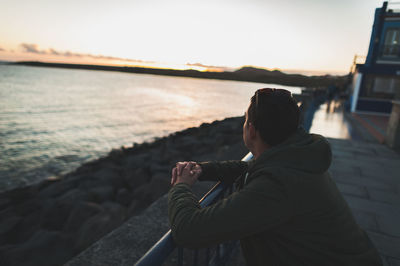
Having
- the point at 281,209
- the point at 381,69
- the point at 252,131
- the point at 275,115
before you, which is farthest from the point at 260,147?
the point at 381,69

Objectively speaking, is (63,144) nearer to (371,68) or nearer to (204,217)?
(204,217)

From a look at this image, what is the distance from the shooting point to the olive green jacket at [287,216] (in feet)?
4.00

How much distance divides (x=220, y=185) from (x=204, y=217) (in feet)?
2.45

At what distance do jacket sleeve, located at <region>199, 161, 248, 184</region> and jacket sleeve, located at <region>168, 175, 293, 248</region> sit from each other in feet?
2.33

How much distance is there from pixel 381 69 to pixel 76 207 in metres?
17.3

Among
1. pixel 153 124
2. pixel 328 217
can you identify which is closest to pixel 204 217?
pixel 328 217

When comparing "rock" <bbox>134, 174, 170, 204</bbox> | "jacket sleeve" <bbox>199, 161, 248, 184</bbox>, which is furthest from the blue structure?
"jacket sleeve" <bbox>199, 161, 248, 184</bbox>

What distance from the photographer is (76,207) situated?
19.2ft

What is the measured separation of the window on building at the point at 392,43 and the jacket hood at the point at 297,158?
17.8 m

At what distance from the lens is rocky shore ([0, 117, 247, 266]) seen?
449cm

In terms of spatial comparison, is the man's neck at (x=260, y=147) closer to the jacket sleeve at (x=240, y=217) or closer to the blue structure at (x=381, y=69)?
the jacket sleeve at (x=240, y=217)

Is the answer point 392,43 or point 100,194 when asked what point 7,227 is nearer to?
point 100,194

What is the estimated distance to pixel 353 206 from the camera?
4.15 meters

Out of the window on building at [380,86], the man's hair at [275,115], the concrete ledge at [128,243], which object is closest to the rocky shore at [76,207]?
the concrete ledge at [128,243]
